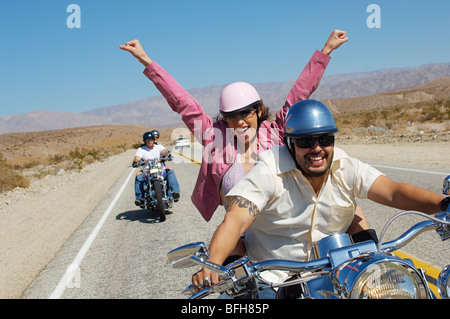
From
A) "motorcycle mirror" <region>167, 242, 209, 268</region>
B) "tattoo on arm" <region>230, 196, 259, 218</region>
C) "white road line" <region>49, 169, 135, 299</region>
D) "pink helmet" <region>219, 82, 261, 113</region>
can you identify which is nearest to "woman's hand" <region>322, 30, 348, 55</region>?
"pink helmet" <region>219, 82, 261, 113</region>

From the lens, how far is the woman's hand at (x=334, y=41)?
11.9ft

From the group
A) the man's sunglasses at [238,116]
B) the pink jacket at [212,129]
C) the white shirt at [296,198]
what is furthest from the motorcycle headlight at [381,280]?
the man's sunglasses at [238,116]

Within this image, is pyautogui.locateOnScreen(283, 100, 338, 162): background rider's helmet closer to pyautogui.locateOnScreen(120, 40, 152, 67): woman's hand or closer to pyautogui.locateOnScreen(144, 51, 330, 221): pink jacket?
pyautogui.locateOnScreen(144, 51, 330, 221): pink jacket

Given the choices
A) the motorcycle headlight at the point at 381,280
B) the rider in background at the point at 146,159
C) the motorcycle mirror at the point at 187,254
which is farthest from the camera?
the rider in background at the point at 146,159

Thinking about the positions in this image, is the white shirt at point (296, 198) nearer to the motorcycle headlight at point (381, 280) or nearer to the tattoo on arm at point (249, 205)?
the tattoo on arm at point (249, 205)

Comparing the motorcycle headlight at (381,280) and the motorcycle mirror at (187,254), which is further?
the motorcycle mirror at (187,254)

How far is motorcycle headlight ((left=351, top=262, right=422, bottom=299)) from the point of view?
1.59m

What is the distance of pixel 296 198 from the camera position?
265 centimetres

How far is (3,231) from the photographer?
431 inches

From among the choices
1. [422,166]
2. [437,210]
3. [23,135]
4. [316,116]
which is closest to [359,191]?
[437,210]

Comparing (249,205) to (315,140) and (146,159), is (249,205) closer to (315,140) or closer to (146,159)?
(315,140)

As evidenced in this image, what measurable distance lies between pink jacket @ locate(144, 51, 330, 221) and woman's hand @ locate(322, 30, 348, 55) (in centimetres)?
6

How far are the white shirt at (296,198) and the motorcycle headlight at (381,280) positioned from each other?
990 millimetres
